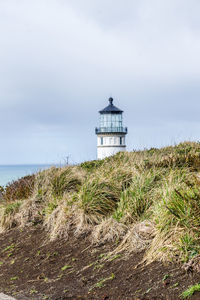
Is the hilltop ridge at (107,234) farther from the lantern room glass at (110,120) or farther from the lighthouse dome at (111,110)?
the lantern room glass at (110,120)

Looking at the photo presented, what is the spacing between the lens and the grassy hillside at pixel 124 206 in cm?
567

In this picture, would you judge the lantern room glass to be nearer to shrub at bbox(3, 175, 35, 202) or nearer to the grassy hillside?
shrub at bbox(3, 175, 35, 202)

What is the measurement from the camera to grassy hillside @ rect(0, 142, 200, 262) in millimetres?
5668

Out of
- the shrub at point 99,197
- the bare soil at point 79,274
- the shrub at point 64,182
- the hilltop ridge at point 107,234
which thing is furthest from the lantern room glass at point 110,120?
the bare soil at point 79,274

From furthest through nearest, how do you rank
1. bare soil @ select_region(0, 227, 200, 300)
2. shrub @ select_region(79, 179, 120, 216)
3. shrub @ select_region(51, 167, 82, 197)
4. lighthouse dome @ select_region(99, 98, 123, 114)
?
lighthouse dome @ select_region(99, 98, 123, 114)
shrub @ select_region(51, 167, 82, 197)
shrub @ select_region(79, 179, 120, 216)
bare soil @ select_region(0, 227, 200, 300)

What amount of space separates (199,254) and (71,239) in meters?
3.10

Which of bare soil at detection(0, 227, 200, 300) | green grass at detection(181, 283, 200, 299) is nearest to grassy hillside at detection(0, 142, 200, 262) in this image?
bare soil at detection(0, 227, 200, 300)

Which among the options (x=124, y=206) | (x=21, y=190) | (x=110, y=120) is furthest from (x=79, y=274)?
(x=110, y=120)

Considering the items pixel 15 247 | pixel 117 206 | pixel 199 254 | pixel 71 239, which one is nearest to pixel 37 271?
pixel 71 239

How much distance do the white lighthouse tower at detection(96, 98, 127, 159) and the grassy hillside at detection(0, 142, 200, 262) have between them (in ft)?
75.4

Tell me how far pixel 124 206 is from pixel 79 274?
70.9 inches

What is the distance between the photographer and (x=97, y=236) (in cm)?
711

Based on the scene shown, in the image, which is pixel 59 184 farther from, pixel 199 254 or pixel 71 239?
pixel 199 254

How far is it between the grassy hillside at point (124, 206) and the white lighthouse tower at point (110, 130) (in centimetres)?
2297
